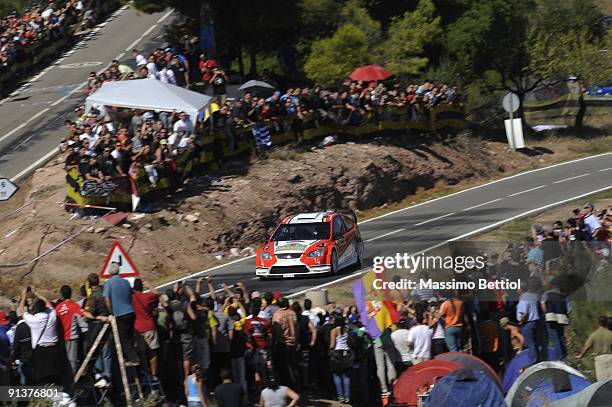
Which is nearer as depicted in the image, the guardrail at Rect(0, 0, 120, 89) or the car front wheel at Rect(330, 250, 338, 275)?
the car front wheel at Rect(330, 250, 338, 275)

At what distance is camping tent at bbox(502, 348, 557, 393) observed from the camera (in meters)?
15.9

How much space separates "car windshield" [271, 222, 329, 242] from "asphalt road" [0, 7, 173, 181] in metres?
10.7

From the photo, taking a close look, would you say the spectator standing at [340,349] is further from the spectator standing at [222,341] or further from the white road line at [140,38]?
the white road line at [140,38]

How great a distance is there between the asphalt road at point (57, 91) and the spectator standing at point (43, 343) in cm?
1899

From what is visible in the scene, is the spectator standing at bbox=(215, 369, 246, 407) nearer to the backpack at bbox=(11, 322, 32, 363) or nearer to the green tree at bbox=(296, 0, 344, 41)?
the backpack at bbox=(11, 322, 32, 363)

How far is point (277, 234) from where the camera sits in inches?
1013

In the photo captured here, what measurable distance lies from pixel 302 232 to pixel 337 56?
18.8m

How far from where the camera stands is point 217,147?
31.7m

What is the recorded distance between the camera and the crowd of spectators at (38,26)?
141ft

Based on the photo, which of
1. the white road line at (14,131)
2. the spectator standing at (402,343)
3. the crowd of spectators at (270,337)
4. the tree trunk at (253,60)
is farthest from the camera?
the tree trunk at (253,60)

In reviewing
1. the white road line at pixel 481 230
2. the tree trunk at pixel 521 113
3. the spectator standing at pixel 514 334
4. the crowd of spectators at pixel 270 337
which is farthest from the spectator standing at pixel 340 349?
the tree trunk at pixel 521 113

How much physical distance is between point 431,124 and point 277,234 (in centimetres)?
1644

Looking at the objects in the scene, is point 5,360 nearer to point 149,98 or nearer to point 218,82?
point 149,98

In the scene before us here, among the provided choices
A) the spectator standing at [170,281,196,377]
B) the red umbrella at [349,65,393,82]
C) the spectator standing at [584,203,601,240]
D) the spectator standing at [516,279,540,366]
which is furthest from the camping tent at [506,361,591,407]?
the red umbrella at [349,65,393,82]
